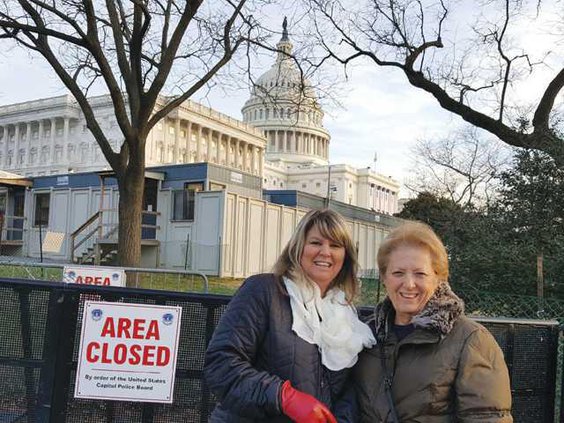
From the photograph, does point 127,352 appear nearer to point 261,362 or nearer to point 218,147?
point 261,362

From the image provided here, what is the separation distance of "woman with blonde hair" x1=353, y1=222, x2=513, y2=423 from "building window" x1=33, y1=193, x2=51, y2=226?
3056 centimetres

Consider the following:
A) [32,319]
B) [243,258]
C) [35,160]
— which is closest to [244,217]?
[243,258]

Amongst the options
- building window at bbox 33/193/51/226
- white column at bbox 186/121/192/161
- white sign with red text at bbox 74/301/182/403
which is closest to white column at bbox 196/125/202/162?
white column at bbox 186/121/192/161

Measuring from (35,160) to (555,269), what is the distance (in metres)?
89.4

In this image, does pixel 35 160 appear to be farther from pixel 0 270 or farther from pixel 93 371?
pixel 93 371

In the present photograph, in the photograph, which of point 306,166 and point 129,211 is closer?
point 129,211

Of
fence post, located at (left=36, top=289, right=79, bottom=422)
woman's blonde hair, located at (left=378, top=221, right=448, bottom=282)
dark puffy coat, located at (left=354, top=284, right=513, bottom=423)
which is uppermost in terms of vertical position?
woman's blonde hair, located at (left=378, top=221, right=448, bottom=282)

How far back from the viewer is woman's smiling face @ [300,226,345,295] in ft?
8.04

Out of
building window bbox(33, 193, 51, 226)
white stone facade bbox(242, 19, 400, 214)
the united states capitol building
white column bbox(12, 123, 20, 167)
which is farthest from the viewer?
white stone facade bbox(242, 19, 400, 214)

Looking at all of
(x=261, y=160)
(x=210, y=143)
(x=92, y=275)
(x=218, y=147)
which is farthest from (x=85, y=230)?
(x=261, y=160)

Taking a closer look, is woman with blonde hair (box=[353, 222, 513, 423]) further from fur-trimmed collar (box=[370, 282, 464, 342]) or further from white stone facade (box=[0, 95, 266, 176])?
white stone facade (box=[0, 95, 266, 176])

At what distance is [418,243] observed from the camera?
229 cm

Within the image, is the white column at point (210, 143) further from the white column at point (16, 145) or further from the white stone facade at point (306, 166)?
the white column at point (16, 145)

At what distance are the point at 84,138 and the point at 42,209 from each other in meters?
54.3
